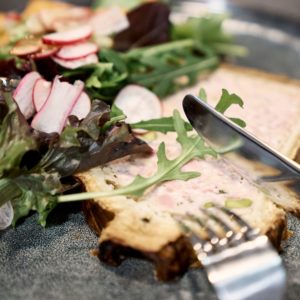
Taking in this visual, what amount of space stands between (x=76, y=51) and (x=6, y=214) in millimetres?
938

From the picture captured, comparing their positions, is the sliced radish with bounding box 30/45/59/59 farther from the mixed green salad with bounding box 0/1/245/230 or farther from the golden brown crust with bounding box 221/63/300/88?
the golden brown crust with bounding box 221/63/300/88

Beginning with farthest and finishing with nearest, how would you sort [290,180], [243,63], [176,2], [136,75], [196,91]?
[176,2]
[243,63]
[196,91]
[136,75]
[290,180]

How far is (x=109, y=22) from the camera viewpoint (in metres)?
3.09

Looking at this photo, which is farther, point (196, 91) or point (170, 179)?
point (196, 91)

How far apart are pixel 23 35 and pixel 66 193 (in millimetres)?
1133

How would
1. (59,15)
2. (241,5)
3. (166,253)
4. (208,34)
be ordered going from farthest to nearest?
1. (241,5)
2. (208,34)
3. (59,15)
4. (166,253)

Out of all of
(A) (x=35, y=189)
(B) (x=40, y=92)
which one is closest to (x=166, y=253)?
(A) (x=35, y=189)

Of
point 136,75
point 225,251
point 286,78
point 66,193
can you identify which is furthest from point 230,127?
point 286,78

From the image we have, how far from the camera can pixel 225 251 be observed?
186 centimetres

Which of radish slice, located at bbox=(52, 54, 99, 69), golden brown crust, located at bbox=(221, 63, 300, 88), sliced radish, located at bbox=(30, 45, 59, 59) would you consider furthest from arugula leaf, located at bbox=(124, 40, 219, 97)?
sliced radish, located at bbox=(30, 45, 59, 59)

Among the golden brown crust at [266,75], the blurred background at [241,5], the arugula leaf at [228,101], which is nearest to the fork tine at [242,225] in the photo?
the arugula leaf at [228,101]

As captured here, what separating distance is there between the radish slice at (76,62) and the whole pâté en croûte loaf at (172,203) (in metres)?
0.51

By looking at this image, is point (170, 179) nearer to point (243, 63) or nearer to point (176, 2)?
point (243, 63)

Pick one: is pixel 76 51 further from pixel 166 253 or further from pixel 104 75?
pixel 166 253
